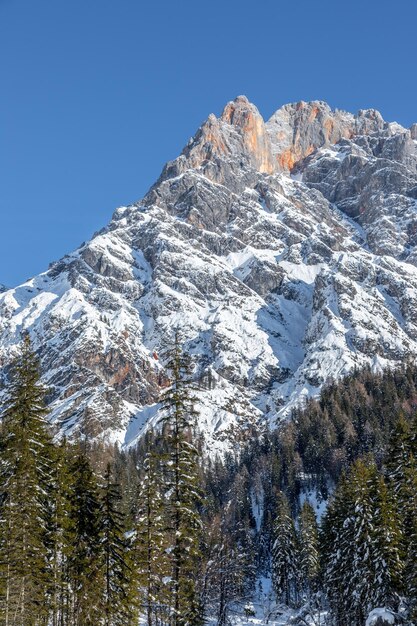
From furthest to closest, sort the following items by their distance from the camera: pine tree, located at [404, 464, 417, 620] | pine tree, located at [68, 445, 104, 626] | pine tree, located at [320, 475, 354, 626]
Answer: pine tree, located at [320, 475, 354, 626], pine tree, located at [404, 464, 417, 620], pine tree, located at [68, 445, 104, 626]

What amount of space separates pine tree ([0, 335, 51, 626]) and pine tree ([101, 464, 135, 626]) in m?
3.38

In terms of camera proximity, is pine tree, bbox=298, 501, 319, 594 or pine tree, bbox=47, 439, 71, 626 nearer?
pine tree, bbox=47, 439, 71, 626

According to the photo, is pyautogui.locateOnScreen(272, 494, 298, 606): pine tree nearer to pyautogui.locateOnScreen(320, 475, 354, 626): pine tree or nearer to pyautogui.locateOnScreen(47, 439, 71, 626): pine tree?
pyautogui.locateOnScreen(320, 475, 354, 626): pine tree

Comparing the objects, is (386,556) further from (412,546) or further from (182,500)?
(182,500)

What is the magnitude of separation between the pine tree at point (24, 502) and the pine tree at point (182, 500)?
7800 millimetres

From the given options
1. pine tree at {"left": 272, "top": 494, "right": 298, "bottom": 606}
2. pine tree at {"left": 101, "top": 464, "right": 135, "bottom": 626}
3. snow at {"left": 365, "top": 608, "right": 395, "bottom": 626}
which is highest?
pine tree at {"left": 272, "top": 494, "right": 298, "bottom": 606}

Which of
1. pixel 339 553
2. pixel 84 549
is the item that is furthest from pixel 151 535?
pixel 339 553

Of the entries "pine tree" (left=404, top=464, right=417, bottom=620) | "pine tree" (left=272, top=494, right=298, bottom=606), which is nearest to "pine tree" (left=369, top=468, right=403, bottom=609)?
"pine tree" (left=404, top=464, right=417, bottom=620)

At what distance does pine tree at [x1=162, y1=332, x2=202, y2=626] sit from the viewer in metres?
30.7

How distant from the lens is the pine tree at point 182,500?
101 ft

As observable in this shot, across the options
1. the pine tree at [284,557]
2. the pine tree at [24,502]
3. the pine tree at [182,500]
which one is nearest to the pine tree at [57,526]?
the pine tree at [24,502]

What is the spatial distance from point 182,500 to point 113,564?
11108 mm

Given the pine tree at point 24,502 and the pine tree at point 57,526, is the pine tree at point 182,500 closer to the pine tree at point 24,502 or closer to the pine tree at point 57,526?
the pine tree at point 24,502

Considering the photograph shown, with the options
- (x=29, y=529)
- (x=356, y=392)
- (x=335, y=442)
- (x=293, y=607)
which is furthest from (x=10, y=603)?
(x=356, y=392)
